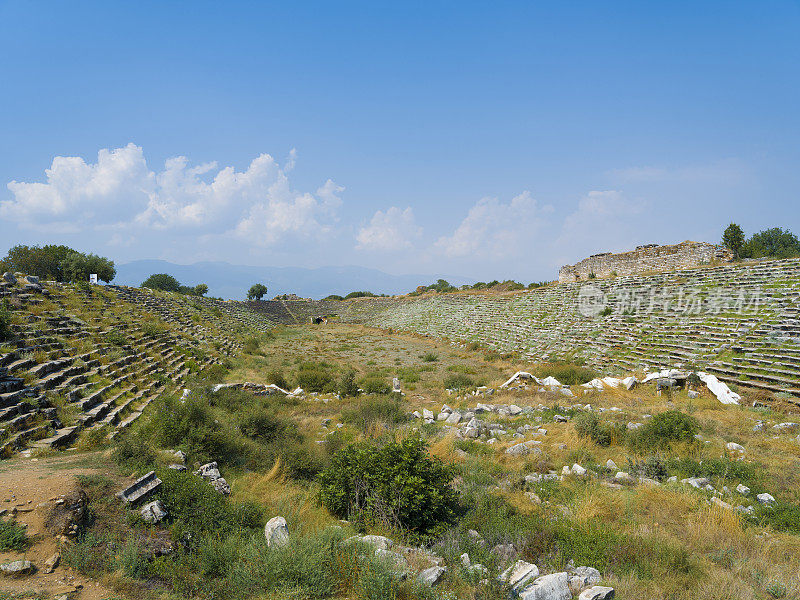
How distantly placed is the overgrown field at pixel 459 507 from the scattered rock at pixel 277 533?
5.8 inches

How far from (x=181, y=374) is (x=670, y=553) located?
61.5 feet

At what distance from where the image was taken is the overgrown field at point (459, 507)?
4.43m

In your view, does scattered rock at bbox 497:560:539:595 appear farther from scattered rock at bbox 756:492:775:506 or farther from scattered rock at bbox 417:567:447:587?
scattered rock at bbox 756:492:775:506

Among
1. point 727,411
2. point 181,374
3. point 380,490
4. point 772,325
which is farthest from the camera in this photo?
point 181,374

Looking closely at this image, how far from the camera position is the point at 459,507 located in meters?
6.51

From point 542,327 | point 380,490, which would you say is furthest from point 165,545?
point 542,327

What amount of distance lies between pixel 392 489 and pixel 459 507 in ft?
4.41

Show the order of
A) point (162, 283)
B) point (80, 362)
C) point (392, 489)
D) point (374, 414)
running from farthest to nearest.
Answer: point (162, 283) → point (374, 414) → point (80, 362) → point (392, 489)

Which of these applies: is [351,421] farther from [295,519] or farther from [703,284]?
[703,284]

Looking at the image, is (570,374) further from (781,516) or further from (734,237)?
(734,237)

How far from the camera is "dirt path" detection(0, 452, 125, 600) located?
3969mm

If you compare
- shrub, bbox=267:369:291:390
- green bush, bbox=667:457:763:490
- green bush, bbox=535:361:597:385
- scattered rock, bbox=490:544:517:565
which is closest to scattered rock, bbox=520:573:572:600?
scattered rock, bbox=490:544:517:565

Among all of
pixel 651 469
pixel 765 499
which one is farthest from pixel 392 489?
pixel 765 499

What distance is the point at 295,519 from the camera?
20.3ft
